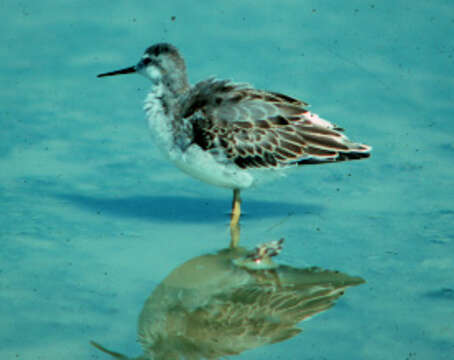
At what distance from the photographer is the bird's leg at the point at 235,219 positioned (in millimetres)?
10766

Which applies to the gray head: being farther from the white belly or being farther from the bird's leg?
the bird's leg

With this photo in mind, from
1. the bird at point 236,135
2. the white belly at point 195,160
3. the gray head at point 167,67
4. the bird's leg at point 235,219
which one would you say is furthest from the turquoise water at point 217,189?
the gray head at point 167,67

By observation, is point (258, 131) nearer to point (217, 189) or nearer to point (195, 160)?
point (195, 160)

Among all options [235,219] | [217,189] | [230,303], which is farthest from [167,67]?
[230,303]

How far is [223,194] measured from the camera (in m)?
12.1

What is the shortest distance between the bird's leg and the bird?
1cm

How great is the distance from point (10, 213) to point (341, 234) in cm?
398

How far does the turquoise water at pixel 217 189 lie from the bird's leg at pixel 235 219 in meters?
0.10

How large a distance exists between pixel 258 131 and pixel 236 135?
1.01 feet

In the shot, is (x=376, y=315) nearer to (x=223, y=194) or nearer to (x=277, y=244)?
(x=277, y=244)

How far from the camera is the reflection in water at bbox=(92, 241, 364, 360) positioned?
28.1 feet

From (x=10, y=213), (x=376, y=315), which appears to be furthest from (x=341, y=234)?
(x=10, y=213)

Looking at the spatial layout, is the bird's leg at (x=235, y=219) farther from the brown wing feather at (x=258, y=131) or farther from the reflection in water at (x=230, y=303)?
the brown wing feather at (x=258, y=131)

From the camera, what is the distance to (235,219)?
11164mm
